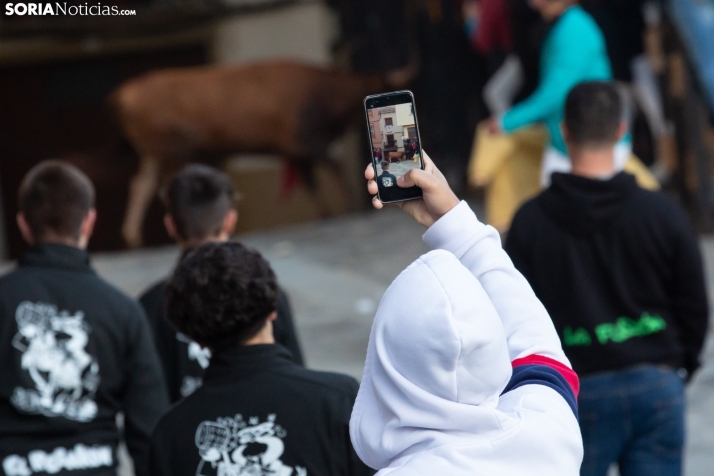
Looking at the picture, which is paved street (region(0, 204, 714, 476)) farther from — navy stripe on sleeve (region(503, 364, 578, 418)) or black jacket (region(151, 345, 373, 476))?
navy stripe on sleeve (region(503, 364, 578, 418))

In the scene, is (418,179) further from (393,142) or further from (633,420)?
(633,420)

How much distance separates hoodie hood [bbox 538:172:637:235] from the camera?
8.61ft

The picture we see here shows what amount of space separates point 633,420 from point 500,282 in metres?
1.24

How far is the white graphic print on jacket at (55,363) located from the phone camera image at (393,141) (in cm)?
146

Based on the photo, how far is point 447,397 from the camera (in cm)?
121

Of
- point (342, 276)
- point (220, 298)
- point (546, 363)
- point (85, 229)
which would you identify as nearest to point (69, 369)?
point (85, 229)

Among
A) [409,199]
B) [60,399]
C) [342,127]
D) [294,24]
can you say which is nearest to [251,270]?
[409,199]

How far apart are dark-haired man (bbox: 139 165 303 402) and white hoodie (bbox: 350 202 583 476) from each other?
1.58m

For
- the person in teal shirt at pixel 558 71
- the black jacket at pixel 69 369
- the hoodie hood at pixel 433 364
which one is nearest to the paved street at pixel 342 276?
the person in teal shirt at pixel 558 71

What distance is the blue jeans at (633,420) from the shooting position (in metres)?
2.54

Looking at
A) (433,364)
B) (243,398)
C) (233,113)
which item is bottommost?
(243,398)

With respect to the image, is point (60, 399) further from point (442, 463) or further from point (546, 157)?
point (546, 157)

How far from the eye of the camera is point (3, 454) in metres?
2.64

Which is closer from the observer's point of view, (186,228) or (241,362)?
(241,362)
